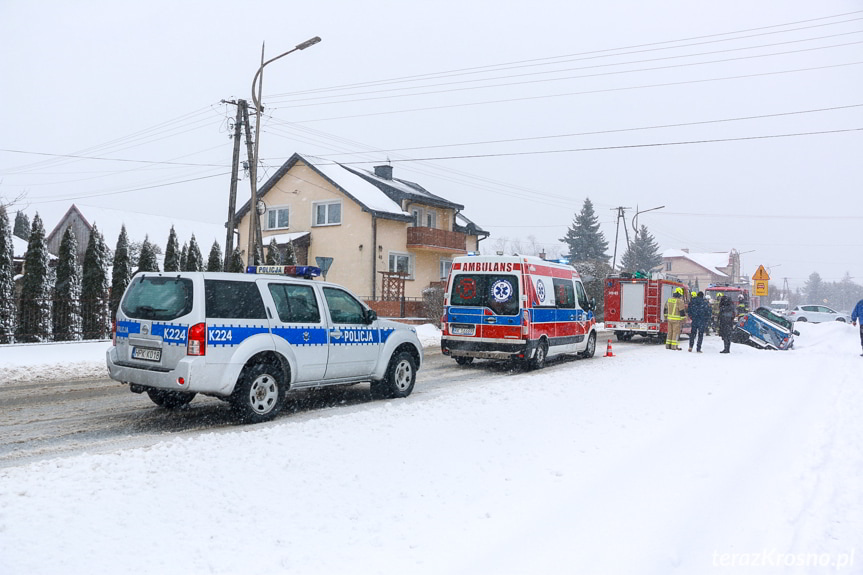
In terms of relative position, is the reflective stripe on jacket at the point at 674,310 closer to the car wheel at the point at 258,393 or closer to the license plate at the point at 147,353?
the car wheel at the point at 258,393

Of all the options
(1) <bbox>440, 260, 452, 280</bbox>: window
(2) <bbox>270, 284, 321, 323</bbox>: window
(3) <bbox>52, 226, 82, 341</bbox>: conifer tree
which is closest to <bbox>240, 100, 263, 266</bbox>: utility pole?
(3) <bbox>52, 226, 82, 341</bbox>: conifer tree

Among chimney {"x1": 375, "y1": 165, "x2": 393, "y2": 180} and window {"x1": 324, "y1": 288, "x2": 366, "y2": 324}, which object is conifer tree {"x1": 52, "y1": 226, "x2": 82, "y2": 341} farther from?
chimney {"x1": 375, "y1": 165, "x2": 393, "y2": 180}

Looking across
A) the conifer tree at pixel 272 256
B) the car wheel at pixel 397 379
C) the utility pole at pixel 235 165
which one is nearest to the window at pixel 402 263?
the conifer tree at pixel 272 256

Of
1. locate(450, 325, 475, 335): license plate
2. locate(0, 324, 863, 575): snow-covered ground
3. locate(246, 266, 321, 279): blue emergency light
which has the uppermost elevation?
locate(246, 266, 321, 279): blue emergency light

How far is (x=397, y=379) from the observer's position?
9617 mm

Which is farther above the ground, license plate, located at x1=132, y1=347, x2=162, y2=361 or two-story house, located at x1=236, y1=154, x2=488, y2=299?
two-story house, located at x1=236, y1=154, x2=488, y2=299

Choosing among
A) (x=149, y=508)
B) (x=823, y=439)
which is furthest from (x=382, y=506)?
(x=823, y=439)

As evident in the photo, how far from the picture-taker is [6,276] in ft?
57.7

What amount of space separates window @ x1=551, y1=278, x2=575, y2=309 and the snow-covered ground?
21.2 ft

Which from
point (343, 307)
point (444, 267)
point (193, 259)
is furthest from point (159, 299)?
point (444, 267)

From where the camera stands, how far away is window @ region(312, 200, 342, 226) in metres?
34.6

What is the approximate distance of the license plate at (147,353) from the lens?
7199 mm

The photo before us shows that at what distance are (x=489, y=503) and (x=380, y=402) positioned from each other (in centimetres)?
458

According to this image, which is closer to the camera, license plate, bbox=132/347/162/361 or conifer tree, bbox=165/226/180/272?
license plate, bbox=132/347/162/361
